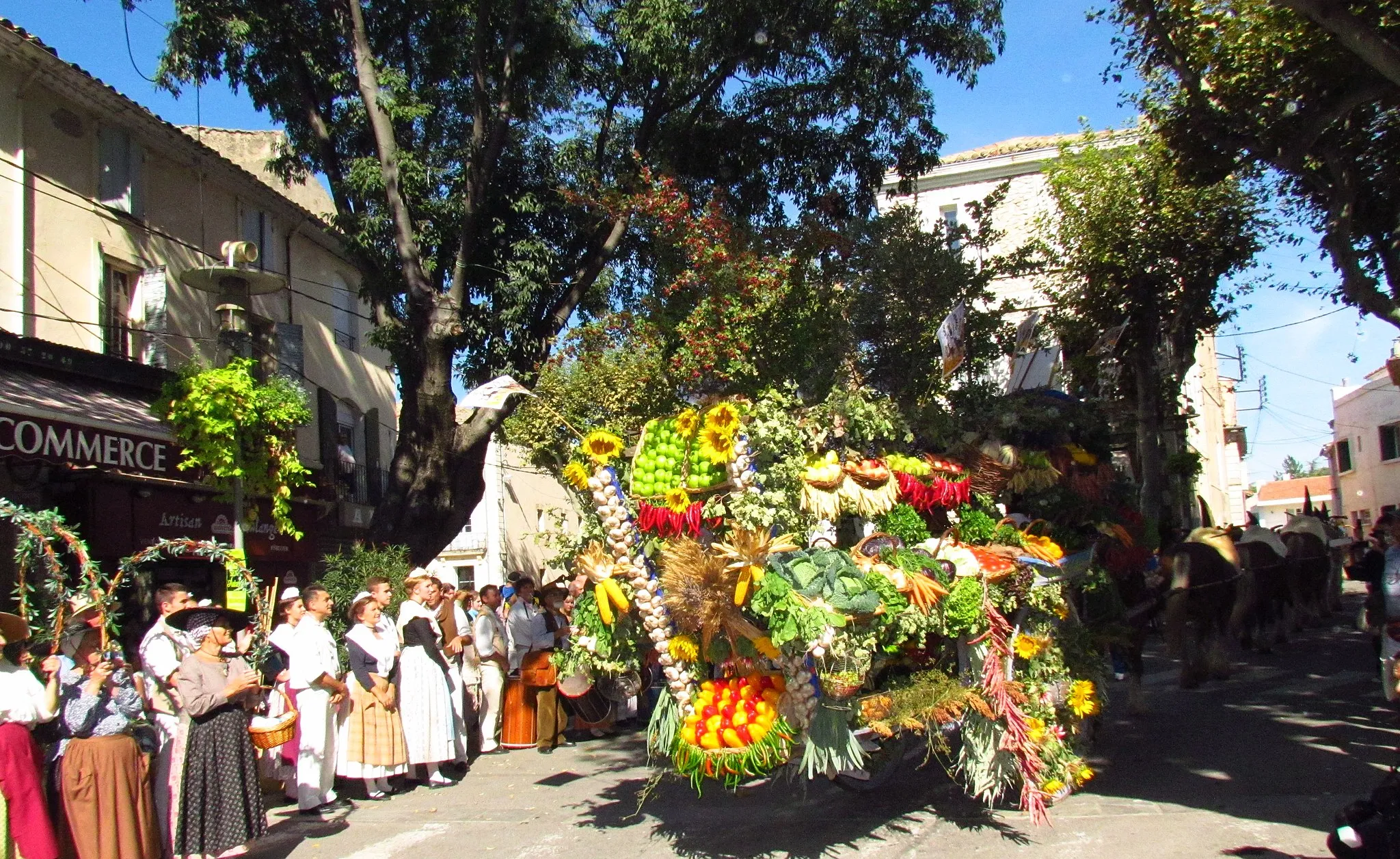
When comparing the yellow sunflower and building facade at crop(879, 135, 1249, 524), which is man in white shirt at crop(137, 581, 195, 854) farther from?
building facade at crop(879, 135, 1249, 524)

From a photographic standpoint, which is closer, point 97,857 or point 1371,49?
point 97,857

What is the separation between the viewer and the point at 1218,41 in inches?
371

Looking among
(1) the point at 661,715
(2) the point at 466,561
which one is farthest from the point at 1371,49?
(2) the point at 466,561

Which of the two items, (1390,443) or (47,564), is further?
(1390,443)

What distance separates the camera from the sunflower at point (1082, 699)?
6148 mm

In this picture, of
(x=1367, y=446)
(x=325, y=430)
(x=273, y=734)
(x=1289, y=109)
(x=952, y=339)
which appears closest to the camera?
(x=273, y=734)

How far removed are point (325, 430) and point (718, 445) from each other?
591 inches

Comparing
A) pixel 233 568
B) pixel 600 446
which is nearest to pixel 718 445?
pixel 600 446

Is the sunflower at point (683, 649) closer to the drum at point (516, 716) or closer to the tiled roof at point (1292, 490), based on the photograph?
the drum at point (516, 716)

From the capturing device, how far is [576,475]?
5770 mm

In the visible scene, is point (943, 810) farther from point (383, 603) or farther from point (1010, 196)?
point (1010, 196)

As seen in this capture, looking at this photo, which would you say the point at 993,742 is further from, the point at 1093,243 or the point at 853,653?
the point at 1093,243

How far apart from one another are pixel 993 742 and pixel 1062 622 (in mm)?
1218

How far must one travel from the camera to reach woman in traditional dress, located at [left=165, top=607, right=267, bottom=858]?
5.96m
